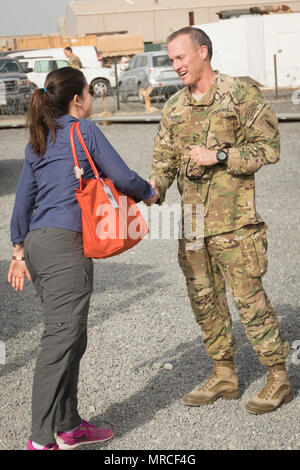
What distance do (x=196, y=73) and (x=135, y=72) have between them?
21.1 metres

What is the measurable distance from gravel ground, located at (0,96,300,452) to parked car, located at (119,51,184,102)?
1413 cm

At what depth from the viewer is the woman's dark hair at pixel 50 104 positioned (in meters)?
3.27

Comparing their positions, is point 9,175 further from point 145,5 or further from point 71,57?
point 145,5

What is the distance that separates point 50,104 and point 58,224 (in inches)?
20.9

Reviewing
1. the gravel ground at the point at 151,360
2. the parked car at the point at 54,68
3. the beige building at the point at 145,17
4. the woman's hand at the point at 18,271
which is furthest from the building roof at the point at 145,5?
the woman's hand at the point at 18,271

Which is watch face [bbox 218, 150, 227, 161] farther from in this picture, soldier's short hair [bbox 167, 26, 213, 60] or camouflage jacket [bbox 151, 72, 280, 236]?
soldier's short hair [bbox 167, 26, 213, 60]

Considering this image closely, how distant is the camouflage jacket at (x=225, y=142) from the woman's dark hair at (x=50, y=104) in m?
0.75

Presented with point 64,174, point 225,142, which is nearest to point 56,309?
point 64,174

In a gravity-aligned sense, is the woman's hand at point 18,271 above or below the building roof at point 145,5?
below

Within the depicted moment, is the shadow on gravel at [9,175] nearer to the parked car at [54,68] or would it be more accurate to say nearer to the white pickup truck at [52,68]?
the white pickup truck at [52,68]

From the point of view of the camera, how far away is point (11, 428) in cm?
401

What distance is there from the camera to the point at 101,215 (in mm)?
3303

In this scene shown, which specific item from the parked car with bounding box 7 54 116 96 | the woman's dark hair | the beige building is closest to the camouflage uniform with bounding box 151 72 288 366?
the woman's dark hair

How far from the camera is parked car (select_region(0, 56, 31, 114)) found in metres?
19.9
